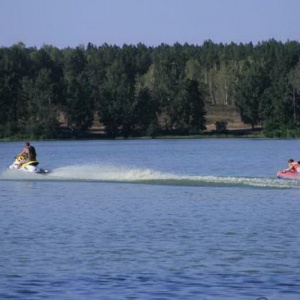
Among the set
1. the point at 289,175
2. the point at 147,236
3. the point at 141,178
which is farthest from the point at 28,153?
the point at 147,236

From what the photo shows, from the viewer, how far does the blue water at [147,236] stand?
1978 cm

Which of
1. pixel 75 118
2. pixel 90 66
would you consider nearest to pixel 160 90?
pixel 75 118

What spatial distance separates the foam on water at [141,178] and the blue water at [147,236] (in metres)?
0.06

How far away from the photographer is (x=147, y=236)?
87.6 ft

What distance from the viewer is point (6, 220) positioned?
3142cm

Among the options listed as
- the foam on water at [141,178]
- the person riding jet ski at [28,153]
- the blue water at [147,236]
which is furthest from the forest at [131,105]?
the blue water at [147,236]

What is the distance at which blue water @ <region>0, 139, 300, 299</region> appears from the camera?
19.8 meters

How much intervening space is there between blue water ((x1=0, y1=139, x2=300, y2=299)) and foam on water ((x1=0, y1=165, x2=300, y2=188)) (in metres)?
0.06

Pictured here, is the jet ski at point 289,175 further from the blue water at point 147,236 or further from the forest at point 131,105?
the forest at point 131,105

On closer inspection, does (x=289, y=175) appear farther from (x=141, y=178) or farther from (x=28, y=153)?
(x=28, y=153)

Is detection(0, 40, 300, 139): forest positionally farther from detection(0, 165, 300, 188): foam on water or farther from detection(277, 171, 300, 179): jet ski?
detection(277, 171, 300, 179): jet ski

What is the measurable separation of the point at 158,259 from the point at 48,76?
114 meters

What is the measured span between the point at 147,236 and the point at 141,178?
18.3m

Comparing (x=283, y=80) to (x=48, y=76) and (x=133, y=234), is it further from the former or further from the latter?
(x=133, y=234)
